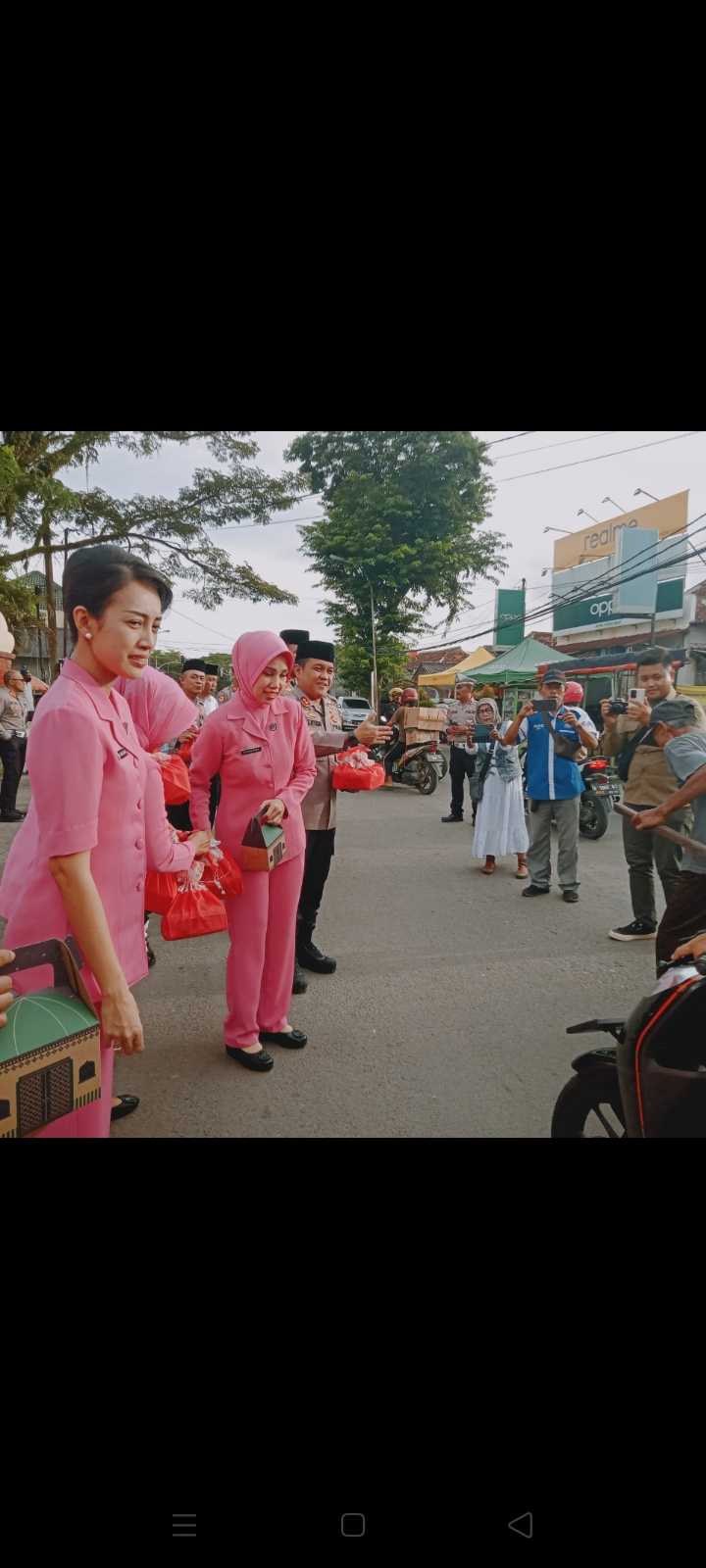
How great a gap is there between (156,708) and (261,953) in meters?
0.75

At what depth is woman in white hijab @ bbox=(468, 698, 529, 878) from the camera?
3.66m

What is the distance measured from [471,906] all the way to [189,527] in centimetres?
205

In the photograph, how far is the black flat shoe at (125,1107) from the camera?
1.54 m

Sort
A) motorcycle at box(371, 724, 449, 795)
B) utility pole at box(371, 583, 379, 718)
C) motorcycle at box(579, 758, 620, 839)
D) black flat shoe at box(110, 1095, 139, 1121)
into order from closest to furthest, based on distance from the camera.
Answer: black flat shoe at box(110, 1095, 139, 1121), utility pole at box(371, 583, 379, 718), motorcycle at box(579, 758, 620, 839), motorcycle at box(371, 724, 449, 795)

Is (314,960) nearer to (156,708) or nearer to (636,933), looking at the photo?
(636,933)

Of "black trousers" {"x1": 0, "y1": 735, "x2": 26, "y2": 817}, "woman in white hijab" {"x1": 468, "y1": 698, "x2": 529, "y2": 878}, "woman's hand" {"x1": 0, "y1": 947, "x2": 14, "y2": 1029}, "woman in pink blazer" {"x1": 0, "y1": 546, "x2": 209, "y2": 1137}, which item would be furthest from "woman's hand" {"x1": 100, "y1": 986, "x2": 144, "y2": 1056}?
"black trousers" {"x1": 0, "y1": 735, "x2": 26, "y2": 817}

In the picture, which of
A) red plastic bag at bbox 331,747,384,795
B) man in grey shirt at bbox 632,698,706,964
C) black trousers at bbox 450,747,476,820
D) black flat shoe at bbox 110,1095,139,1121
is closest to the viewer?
man in grey shirt at bbox 632,698,706,964

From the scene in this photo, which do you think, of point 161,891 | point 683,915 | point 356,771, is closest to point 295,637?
point 356,771

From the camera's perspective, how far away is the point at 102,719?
1.03m

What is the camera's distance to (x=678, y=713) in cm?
147

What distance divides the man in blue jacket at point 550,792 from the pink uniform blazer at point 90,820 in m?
1.92

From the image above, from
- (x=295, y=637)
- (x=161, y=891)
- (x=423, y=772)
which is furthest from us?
(x=423, y=772)

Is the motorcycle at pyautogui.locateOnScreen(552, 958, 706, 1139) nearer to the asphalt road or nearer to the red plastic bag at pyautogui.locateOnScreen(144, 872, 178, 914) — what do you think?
the asphalt road

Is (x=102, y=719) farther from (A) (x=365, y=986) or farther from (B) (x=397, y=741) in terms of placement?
(B) (x=397, y=741)
